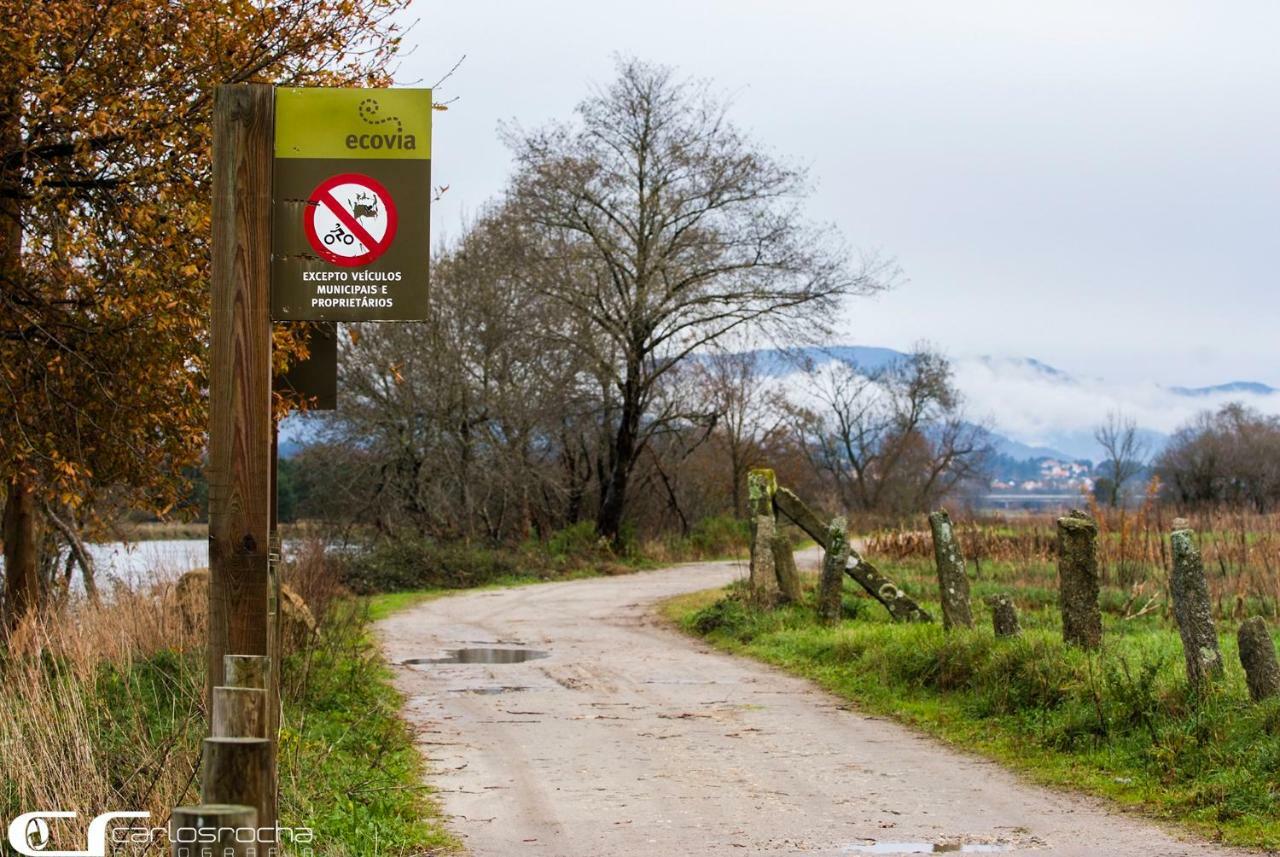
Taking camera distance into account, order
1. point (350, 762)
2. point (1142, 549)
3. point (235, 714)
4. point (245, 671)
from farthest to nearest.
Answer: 1. point (1142, 549)
2. point (350, 762)
3. point (245, 671)
4. point (235, 714)

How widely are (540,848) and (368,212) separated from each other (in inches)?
146

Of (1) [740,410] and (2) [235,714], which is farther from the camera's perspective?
(1) [740,410]

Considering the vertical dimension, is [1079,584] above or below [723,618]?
above

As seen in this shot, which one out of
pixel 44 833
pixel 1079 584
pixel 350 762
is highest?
pixel 1079 584

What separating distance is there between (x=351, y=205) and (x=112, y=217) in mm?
6665

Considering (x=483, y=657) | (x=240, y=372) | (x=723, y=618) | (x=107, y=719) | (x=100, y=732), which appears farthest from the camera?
(x=723, y=618)

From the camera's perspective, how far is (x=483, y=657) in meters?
16.8

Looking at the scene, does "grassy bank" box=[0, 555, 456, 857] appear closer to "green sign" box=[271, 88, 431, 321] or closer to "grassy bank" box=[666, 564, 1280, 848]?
"green sign" box=[271, 88, 431, 321]

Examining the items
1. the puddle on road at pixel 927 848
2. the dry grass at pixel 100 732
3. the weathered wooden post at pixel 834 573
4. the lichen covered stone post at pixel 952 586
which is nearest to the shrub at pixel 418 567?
the weathered wooden post at pixel 834 573

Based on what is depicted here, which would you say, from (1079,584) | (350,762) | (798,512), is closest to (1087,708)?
(1079,584)

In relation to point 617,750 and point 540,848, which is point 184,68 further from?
point 540,848

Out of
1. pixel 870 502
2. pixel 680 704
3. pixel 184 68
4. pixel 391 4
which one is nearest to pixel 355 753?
pixel 680 704

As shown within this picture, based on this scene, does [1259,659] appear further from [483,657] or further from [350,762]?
[483,657]

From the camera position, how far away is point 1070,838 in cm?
779
